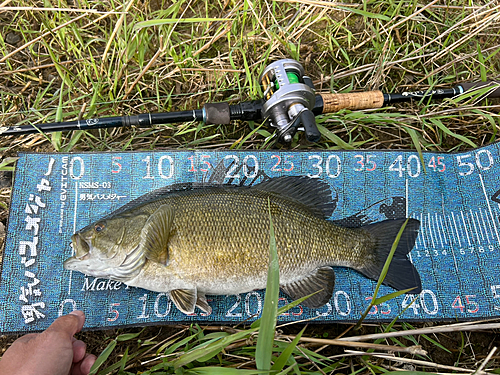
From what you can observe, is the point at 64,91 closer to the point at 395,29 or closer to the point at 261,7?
the point at 261,7

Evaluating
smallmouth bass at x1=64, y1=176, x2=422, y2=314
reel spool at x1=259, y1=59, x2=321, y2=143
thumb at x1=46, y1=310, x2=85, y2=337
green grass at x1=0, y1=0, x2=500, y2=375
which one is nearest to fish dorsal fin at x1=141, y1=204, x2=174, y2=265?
smallmouth bass at x1=64, y1=176, x2=422, y2=314

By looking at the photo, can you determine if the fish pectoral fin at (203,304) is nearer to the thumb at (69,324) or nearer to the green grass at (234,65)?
the thumb at (69,324)

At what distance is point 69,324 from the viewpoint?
6.79ft

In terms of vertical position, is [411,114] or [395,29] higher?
[395,29]

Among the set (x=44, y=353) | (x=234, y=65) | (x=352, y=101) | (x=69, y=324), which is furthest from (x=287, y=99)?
(x=44, y=353)

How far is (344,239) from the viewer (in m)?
2.32

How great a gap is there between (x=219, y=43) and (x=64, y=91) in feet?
4.64

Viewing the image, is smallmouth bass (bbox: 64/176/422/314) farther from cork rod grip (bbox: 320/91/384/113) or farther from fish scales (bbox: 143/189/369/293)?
cork rod grip (bbox: 320/91/384/113)

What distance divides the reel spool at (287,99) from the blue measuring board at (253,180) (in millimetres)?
320

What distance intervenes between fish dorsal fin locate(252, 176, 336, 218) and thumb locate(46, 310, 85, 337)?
1438 mm

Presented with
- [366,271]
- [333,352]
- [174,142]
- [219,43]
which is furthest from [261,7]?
[333,352]

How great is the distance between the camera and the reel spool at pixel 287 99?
2.41m

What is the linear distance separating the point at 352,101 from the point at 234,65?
3.48 feet

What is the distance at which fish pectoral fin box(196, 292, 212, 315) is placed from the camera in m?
2.22
